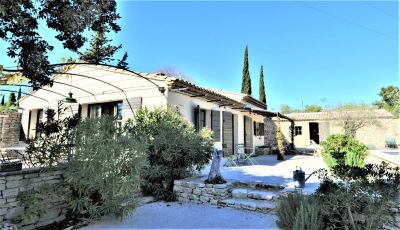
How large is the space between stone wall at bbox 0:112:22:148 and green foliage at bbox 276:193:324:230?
15944 millimetres

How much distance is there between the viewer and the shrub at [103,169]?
5305 mm

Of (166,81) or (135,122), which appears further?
(166,81)

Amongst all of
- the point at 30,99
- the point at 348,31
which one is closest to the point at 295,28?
the point at 348,31

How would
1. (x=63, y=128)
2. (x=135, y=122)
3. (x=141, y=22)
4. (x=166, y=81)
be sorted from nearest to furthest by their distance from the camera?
(x=63, y=128), (x=135, y=122), (x=166, y=81), (x=141, y=22)

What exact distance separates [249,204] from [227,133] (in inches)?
357

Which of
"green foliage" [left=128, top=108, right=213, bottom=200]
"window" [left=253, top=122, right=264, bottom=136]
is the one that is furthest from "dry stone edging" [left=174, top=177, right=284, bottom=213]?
"window" [left=253, top=122, right=264, bottom=136]

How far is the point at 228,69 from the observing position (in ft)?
105

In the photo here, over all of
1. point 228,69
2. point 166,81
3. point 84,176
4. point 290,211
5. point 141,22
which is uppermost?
point 228,69

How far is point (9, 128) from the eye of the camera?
15.5 m

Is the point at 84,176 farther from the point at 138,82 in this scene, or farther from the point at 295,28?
the point at 295,28

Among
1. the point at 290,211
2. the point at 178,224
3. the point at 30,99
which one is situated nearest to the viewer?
the point at 290,211

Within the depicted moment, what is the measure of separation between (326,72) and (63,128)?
20211 mm

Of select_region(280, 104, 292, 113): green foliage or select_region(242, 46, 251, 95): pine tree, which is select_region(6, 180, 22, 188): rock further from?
select_region(280, 104, 292, 113): green foliage

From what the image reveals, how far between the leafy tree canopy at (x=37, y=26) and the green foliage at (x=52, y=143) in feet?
3.86
